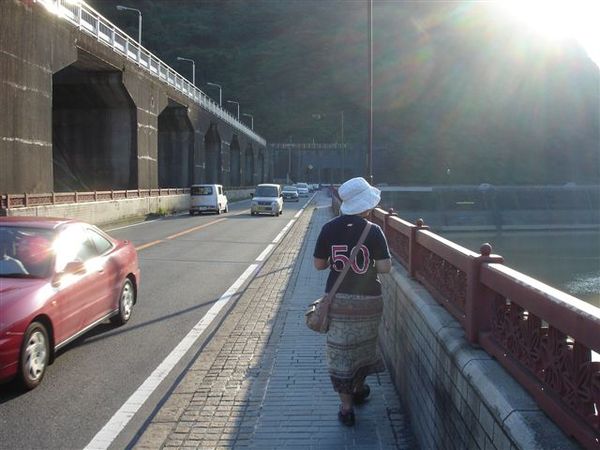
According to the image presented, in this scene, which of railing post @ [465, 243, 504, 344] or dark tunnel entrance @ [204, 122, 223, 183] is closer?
railing post @ [465, 243, 504, 344]

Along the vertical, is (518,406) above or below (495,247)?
above

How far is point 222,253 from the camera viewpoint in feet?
56.8

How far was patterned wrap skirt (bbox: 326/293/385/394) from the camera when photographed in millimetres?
4664

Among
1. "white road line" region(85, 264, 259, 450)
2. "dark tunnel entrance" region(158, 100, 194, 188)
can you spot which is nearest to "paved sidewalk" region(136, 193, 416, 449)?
"white road line" region(85, 264, 259, 450)

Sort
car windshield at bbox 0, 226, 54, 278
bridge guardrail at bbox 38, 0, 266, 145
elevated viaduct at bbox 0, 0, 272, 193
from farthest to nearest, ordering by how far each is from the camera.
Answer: bridge guardrail at bbox 38, 0, 266, 145 → elevated viaduct at bbox 0, 0, 272, 193 → car windshield at bbox 0, 226, 54, 278

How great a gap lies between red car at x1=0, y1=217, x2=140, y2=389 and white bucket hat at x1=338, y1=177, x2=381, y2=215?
2999 mm

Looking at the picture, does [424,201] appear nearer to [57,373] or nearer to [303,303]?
[303,303]

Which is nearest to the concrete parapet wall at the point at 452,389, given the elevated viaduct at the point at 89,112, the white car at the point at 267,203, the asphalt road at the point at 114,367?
the asphalt road at the point at 114,367

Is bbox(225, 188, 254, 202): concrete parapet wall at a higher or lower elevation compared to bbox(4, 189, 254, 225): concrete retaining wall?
higher

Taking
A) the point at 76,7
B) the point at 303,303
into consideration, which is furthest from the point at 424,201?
the point at 303,303

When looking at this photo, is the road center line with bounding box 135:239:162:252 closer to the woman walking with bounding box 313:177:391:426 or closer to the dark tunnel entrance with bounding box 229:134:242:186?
the woman walking with bounding box 313:177:391:426

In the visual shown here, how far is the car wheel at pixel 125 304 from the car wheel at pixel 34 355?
2.26 metres

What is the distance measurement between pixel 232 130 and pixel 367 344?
71745 mm

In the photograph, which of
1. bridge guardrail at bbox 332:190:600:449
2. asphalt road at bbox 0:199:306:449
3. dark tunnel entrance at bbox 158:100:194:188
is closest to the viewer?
bridge guardrail at bbox 332:190:600:449
